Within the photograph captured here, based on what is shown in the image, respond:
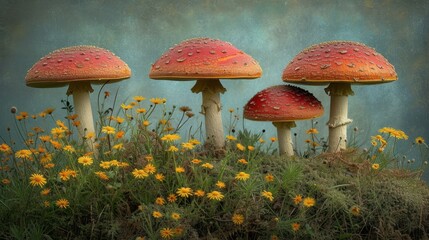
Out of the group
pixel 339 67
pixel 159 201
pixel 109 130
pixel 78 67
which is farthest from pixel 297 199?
pixel 78 67

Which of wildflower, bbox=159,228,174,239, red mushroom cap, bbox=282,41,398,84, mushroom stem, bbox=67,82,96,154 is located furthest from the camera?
mushroom stem, bbox=67,82,96,154

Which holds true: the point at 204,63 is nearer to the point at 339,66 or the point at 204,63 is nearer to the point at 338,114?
the point at 339,66

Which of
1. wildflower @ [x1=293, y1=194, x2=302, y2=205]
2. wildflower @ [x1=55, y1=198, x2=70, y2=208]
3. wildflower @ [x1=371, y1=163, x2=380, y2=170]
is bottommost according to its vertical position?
wildflower @ [x1=371, y1=163, x2=380, y2=170]

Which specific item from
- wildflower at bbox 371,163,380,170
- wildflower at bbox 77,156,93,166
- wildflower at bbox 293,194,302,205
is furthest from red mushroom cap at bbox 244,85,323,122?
wildflower at bbox 77,156,93,166

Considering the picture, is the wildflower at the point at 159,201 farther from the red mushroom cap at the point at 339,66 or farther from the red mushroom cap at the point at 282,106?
the red mushroom cap at the point at 339,66

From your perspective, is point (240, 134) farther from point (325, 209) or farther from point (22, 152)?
point (22, 152)

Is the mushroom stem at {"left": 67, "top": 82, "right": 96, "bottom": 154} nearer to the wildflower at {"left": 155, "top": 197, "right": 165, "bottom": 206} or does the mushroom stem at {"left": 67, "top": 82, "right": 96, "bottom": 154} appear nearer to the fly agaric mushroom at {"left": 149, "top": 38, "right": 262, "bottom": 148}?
the fly agaric mushroom at {"left": 149, "top": 38, "right": 262, "bottom": 148}

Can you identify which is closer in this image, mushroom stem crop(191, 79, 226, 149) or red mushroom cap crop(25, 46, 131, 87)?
red mushroom cap crop(25, 46, 131, 87)

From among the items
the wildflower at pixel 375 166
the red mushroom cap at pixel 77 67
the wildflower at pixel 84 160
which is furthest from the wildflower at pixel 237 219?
the red mushroom cap at pixel 77 67
